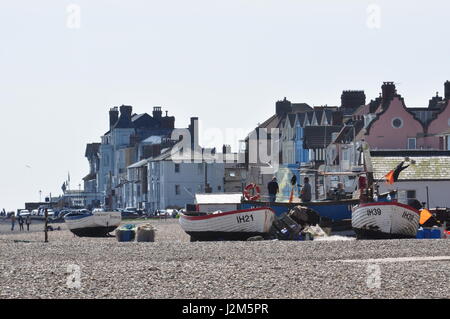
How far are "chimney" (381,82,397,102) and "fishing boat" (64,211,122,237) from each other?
38377 mm

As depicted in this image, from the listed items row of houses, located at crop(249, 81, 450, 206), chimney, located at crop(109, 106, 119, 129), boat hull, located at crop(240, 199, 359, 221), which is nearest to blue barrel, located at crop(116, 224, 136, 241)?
boat hull, located at crop(240, 199, 359, 221)

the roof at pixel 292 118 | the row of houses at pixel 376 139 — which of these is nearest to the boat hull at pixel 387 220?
the row of houses at pixel 376 139

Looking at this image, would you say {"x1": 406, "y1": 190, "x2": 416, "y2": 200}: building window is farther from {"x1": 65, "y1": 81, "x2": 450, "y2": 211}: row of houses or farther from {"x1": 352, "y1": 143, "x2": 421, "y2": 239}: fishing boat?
{"x1": 352, "y1": 143, "x2": 421, "y2": 239}: fishing boat

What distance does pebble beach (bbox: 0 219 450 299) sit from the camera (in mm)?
25609

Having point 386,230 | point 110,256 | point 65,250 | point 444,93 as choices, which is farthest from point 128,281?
point 444,93

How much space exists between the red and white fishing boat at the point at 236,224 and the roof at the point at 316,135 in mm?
59893

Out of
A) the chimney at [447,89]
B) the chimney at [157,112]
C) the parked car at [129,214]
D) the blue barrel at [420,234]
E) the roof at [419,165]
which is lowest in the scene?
the blue barrel at [420,234]

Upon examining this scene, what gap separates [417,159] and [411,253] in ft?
108

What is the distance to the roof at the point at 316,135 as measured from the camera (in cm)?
11038

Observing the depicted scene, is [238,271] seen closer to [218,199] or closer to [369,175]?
[369,175]

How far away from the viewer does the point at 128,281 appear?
28031 millimetres

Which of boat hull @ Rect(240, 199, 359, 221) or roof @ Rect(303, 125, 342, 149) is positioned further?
roof @ Rect(303, 125, 342, 149)

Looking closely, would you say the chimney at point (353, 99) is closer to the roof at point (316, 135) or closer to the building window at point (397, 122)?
the roof at point (316, 135)
